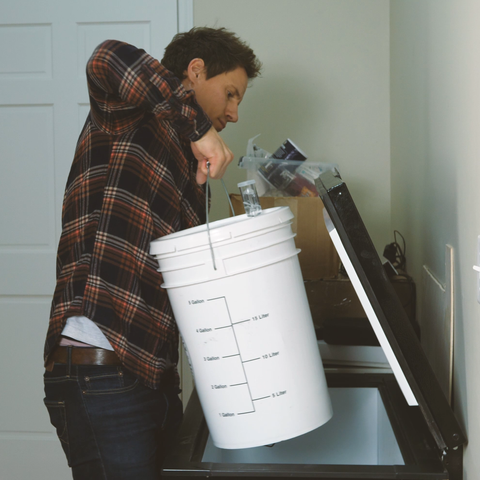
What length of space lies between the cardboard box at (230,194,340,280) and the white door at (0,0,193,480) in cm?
104

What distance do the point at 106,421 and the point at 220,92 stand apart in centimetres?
87

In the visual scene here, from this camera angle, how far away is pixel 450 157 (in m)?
0.91

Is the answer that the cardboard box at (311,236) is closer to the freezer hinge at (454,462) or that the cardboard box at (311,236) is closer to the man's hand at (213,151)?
the man's hand at (213,151)

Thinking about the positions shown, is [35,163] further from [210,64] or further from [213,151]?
[213,151]

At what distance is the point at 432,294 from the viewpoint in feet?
3.72

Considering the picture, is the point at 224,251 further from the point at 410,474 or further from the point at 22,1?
the point at 22,1

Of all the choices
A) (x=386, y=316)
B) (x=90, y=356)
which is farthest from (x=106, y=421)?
(x=386, y=316)

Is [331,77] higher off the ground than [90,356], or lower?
higher

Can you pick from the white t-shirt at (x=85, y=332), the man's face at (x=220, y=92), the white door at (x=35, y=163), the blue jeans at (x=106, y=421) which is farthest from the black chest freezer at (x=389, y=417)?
the white door at (x=35, y=163)

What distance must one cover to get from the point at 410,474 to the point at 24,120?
2.12 meters

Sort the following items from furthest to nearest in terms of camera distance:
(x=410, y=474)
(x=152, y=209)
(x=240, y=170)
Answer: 1. (x=240, y=170)
2. (x=152, y=209)
3. (x=410, y=474)

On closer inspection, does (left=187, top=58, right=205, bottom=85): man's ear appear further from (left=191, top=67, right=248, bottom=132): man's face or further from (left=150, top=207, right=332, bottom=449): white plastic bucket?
(left=150, top=207, right=332, bottom=449): white plastic bucket

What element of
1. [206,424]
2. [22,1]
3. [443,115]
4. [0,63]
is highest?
[22,1]

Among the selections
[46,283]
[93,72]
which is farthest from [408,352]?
[46,283]
